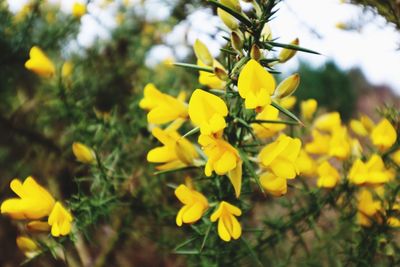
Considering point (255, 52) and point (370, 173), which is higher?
point (255, 52)

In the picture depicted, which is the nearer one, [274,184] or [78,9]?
[274,184]

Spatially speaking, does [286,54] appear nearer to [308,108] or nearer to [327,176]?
[327,176]

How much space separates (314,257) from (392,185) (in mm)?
373

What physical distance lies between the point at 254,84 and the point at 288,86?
113mm

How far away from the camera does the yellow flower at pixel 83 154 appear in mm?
910

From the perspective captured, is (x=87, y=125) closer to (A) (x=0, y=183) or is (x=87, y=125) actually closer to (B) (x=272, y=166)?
(B) (x=272, y=166)

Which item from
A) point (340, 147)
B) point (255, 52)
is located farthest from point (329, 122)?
point (255, 52)

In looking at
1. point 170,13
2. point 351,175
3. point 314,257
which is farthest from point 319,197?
point 170,13

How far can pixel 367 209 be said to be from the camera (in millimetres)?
896

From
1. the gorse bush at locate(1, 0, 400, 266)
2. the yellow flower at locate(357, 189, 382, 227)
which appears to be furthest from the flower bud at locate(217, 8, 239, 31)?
the yellow flower at locate(357, 189, 382, 227)

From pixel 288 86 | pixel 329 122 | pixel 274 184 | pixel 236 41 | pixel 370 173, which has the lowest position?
pixel 329 122

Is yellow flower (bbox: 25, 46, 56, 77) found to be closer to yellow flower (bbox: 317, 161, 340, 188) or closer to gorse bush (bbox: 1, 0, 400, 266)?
gorse bush (bbox: 1, 0, 400, 266)

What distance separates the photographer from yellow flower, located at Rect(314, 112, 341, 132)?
1143mm

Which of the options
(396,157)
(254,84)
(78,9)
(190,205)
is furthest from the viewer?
(78,9)
